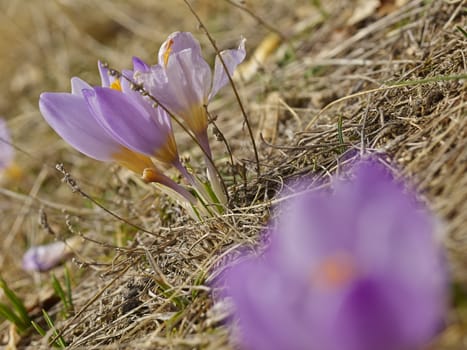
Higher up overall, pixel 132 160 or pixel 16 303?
pixel 132 160

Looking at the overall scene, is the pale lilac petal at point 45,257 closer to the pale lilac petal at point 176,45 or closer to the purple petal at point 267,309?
the pale lilac petal at point 176,45

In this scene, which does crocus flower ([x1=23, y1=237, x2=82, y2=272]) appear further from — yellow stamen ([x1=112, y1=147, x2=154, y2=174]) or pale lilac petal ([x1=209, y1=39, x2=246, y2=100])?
pale lilac petal ([x1=209, y1=39, x2=246, y2=100])

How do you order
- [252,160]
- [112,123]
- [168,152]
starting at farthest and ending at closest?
[252,160]
[168,152]
[112,123]

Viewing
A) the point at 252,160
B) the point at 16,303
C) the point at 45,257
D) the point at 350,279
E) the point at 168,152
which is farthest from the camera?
the point at 45,257

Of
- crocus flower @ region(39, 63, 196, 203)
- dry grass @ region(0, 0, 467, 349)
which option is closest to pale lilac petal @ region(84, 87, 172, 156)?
crocus flower @ region(39, 63, 196, 203)

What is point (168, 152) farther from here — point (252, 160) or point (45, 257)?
point (45, 257)

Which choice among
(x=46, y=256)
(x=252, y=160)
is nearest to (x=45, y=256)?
(x=46, y=256)

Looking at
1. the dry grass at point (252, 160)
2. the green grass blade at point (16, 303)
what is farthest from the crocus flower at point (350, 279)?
the green grass blade at point (16, 303)
